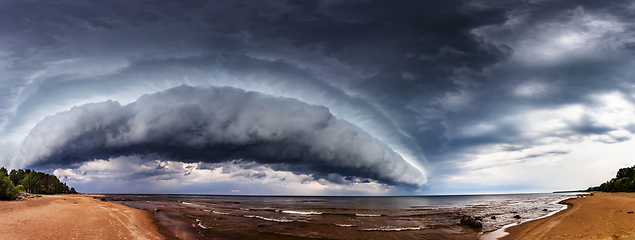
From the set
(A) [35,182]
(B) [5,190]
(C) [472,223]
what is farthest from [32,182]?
(C) [472,223]

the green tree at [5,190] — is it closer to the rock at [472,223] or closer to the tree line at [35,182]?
the tree line at [35,182]

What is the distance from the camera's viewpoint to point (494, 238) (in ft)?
76.2

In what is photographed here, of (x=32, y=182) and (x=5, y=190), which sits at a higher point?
(x=5, y=190)

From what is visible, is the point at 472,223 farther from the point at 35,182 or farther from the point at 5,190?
the point at 35,182

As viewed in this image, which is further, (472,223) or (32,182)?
(32,182)

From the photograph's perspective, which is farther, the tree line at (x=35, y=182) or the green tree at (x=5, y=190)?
the tree line at (x=35, y=182)

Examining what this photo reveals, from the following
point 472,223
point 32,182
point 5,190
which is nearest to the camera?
point 472,223

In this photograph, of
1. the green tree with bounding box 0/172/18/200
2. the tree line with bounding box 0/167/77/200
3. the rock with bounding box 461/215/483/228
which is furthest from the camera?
the tree line with bounding box 0/167/77/200

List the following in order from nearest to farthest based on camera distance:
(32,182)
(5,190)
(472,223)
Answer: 1. (472,223)
2. (5,190)
3. (32,182)

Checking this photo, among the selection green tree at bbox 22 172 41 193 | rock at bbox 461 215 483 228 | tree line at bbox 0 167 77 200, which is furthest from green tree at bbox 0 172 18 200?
rock at bbox 461 215 483 228

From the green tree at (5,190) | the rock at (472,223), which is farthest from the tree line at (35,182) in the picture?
the rock at (472,223)

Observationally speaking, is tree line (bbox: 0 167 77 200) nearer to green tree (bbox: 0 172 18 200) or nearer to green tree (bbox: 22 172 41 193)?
green tree (bbox: 22 172 41 193)

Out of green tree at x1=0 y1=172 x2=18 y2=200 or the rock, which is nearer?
the rock

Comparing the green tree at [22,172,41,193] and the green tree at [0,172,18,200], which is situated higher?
the green tree at [0,172,18,200]
